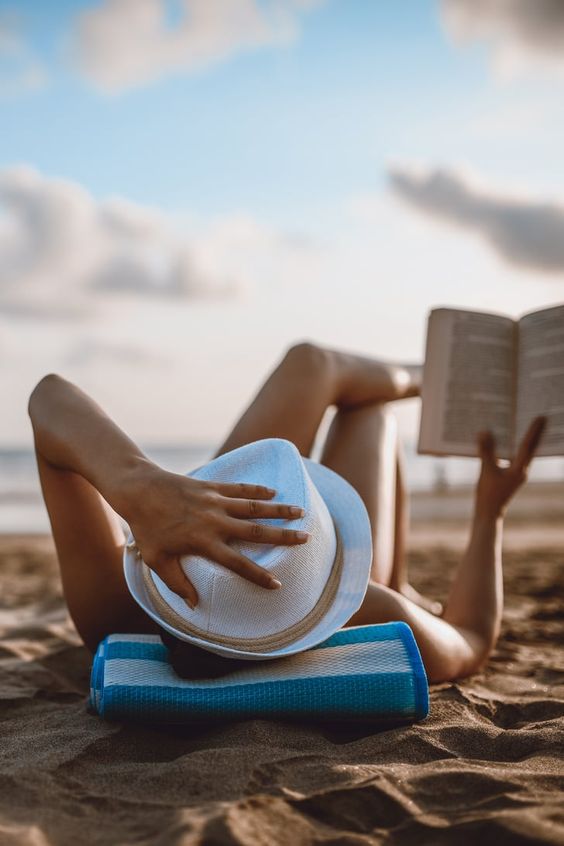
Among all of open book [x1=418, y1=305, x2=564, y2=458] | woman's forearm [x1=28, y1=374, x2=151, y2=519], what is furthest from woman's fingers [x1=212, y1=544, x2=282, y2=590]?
open book [x1=418, y1=305, x2=564, y2=458]

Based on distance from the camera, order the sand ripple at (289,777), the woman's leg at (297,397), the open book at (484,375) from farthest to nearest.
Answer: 1. the open book at (484,375)
2. the woman's leg at (297,397)
3. the sand ripple at (289,777)

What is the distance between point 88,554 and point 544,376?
1481 millimetres

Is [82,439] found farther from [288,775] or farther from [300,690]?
[288,775]

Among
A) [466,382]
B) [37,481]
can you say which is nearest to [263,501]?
[466,382]

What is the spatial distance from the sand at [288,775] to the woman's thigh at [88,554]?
9.6 inches

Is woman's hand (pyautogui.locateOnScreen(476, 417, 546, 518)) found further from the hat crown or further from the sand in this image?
the hat crown

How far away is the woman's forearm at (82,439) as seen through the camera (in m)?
1.67

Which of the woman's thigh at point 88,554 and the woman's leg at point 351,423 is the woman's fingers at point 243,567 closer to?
the woman's thigh at point 88,554

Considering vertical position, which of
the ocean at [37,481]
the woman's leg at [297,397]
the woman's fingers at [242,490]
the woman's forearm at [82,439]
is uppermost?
the woman's leg at [297,397]

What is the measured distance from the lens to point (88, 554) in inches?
83.4

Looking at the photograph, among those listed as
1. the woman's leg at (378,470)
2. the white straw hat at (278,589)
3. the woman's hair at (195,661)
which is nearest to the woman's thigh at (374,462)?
the woman's leg at (378,470)

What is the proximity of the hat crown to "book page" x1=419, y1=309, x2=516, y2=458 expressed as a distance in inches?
34.6

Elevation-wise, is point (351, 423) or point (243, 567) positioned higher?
point (351, 423)

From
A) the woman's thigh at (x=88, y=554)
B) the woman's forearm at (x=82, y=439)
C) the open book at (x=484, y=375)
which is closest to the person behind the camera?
the woman's forearm at (x=82, y=439)
